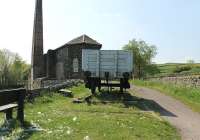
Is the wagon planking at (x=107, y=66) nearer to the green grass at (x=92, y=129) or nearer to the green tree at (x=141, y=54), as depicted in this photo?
the green grass at (x=92, y=129)

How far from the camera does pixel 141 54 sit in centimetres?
8875

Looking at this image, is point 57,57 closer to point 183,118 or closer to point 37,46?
point 37,46

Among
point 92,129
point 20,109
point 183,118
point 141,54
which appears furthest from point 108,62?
point 141,54

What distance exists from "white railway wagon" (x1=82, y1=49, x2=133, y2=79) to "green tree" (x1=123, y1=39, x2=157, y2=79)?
61.4 m

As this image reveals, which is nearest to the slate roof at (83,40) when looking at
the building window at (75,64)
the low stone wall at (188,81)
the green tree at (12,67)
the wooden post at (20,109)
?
the building window at (75,64)

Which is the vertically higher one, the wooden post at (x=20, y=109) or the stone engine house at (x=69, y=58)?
the stone engine house at (x=69, y=58)

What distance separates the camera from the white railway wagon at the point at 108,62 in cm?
2445

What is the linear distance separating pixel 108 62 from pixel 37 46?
3530 cm

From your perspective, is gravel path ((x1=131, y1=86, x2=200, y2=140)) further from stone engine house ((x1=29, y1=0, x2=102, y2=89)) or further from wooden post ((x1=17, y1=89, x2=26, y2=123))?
stone engine house ((x1=29, y1=0, x2=102, y2=89))

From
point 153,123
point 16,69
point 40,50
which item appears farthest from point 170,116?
point 16,69

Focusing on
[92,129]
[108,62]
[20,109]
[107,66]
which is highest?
[108,62]

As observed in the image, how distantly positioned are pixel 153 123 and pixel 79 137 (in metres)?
3.82

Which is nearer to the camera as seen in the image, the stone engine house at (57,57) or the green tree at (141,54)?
the stone engine house at (57,57)

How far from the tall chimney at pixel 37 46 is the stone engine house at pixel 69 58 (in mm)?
1117
